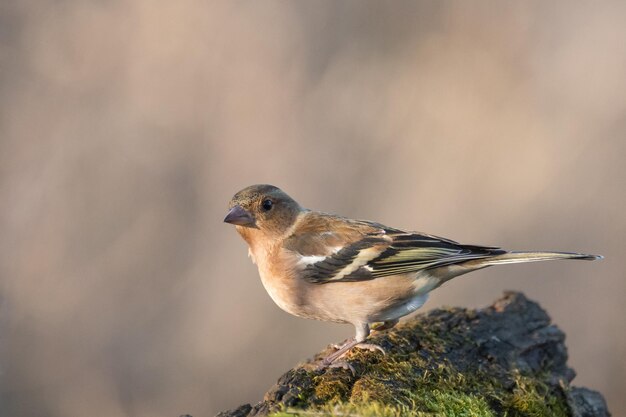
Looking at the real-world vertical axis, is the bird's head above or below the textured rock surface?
above

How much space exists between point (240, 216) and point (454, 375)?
7.21ft

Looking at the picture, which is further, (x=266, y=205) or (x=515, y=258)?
(x=266, y=205)

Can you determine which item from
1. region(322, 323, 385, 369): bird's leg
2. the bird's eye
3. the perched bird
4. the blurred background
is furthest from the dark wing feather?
the blurred background

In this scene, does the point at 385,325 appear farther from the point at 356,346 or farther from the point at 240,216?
the point at 240,216

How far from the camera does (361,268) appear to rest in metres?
5.98

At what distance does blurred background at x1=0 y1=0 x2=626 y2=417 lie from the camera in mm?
11141

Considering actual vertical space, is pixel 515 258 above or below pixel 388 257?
below

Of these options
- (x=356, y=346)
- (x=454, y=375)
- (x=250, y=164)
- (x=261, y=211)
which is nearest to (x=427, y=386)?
(x=454, y=375)

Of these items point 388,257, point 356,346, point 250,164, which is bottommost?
point 356,346

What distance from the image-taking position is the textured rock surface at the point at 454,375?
4488 millimetres

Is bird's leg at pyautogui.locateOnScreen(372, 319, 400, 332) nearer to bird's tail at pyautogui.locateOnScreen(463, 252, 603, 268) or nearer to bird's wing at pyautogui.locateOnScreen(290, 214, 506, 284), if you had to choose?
bird's wing at pyautogui.locateOnScreen(290, 214, 506, 284)

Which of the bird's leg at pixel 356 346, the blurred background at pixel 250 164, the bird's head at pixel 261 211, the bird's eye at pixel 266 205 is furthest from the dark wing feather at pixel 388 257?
the blurred background at pixel 250 164

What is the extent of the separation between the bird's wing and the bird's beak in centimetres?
42

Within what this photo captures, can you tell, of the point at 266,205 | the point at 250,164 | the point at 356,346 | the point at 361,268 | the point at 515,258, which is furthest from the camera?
the point at 250,164
